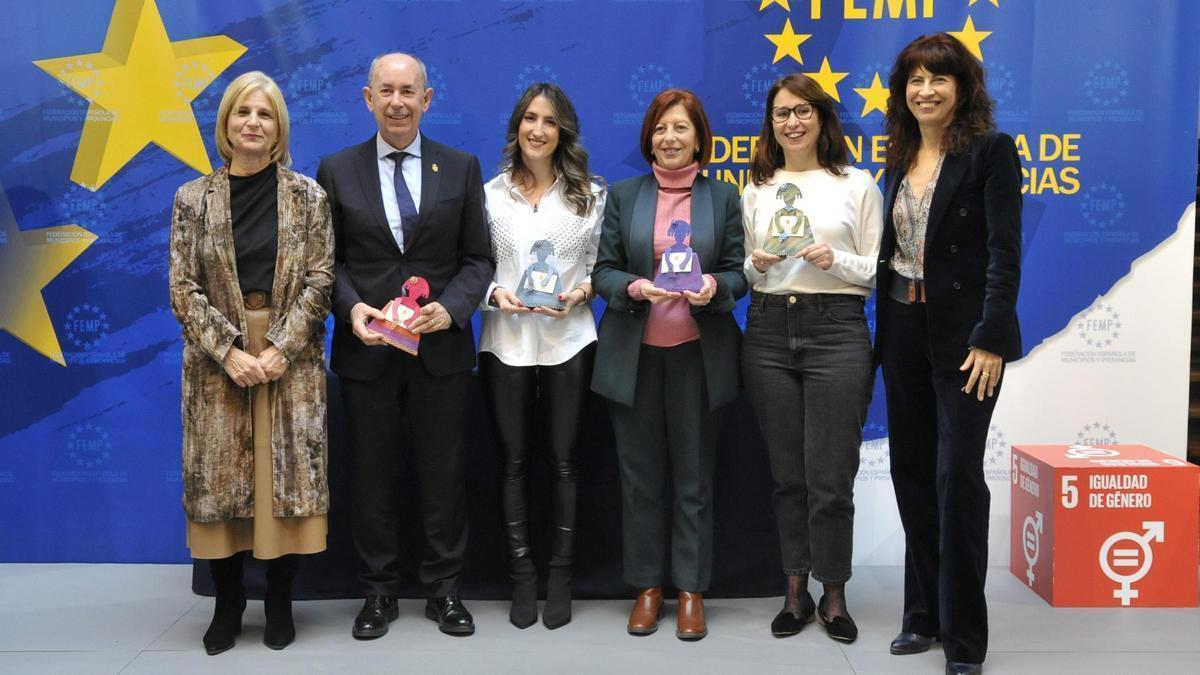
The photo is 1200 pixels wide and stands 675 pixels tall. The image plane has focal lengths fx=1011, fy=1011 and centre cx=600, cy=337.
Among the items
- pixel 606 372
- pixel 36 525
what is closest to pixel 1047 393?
pixel 606 372

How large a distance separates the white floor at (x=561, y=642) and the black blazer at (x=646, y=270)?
0.78 m

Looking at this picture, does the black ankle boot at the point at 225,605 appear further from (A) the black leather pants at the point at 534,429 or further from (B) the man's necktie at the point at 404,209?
(B) the man's necktie at the point at 404,209

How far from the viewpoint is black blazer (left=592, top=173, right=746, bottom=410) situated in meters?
3.19

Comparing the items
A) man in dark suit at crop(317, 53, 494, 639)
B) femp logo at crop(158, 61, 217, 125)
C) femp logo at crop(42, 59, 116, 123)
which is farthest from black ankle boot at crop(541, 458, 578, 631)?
femp logo at crop(42, 59, 116, 123)

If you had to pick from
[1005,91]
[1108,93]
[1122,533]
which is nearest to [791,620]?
[1122,533]

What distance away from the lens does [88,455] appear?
169 inches

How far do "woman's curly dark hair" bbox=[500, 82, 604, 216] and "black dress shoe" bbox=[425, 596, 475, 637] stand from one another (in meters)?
1.34

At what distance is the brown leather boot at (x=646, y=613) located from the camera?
3281 mm

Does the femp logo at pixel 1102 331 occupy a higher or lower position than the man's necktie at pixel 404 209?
lower

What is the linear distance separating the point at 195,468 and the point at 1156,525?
326 centimetres

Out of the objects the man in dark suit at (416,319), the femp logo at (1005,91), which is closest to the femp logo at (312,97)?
the man in dark suit at (416,319)

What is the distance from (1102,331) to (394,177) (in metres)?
3.01

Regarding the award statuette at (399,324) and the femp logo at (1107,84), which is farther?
the femp logo at (1107,84)

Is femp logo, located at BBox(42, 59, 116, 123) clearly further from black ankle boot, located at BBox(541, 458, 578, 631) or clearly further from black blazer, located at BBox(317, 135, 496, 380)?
black ankle boot, located at BBox(541, 458, 578, 631)
